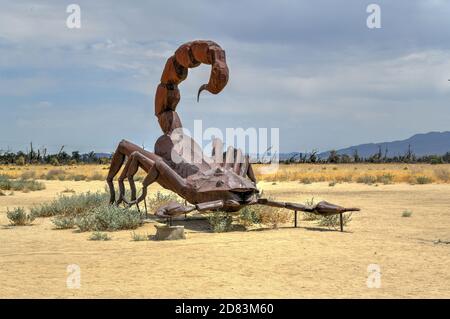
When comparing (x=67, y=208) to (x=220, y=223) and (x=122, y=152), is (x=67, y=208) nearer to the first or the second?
(x=122, y=152)

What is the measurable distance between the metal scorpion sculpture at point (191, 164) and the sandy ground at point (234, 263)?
60 cm

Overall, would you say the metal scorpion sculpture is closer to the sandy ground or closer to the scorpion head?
the scorpion head

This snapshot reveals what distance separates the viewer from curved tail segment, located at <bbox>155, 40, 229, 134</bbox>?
11.0 m

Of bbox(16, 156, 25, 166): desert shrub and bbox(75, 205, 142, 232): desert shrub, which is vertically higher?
bbox(16, 156, 25, 166): desert shrub

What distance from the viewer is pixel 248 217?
12.7 m

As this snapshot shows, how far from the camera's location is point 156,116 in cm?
1338

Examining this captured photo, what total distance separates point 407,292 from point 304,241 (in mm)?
3492

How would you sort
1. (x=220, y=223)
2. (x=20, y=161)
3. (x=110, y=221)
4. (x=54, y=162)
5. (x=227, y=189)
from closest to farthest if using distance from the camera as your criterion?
(x=227, y=189)
(x=220, y=223)
(x=110, y=221)
(x=54, y=162)
(x=20, y=161)

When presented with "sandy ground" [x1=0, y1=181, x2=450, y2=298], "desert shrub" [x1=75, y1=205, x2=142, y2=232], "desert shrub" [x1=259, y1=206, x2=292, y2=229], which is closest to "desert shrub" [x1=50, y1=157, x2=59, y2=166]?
"sandy ground" [x1=0, y1=181, x2=450, y2=298]

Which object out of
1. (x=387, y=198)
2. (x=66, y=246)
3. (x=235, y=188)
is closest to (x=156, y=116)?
(x=235, y=188)

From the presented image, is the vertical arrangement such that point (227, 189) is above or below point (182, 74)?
below

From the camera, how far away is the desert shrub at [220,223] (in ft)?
37.6

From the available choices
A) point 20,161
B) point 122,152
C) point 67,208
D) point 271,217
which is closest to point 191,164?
point 122,152

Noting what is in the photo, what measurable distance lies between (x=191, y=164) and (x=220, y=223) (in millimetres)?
1433
